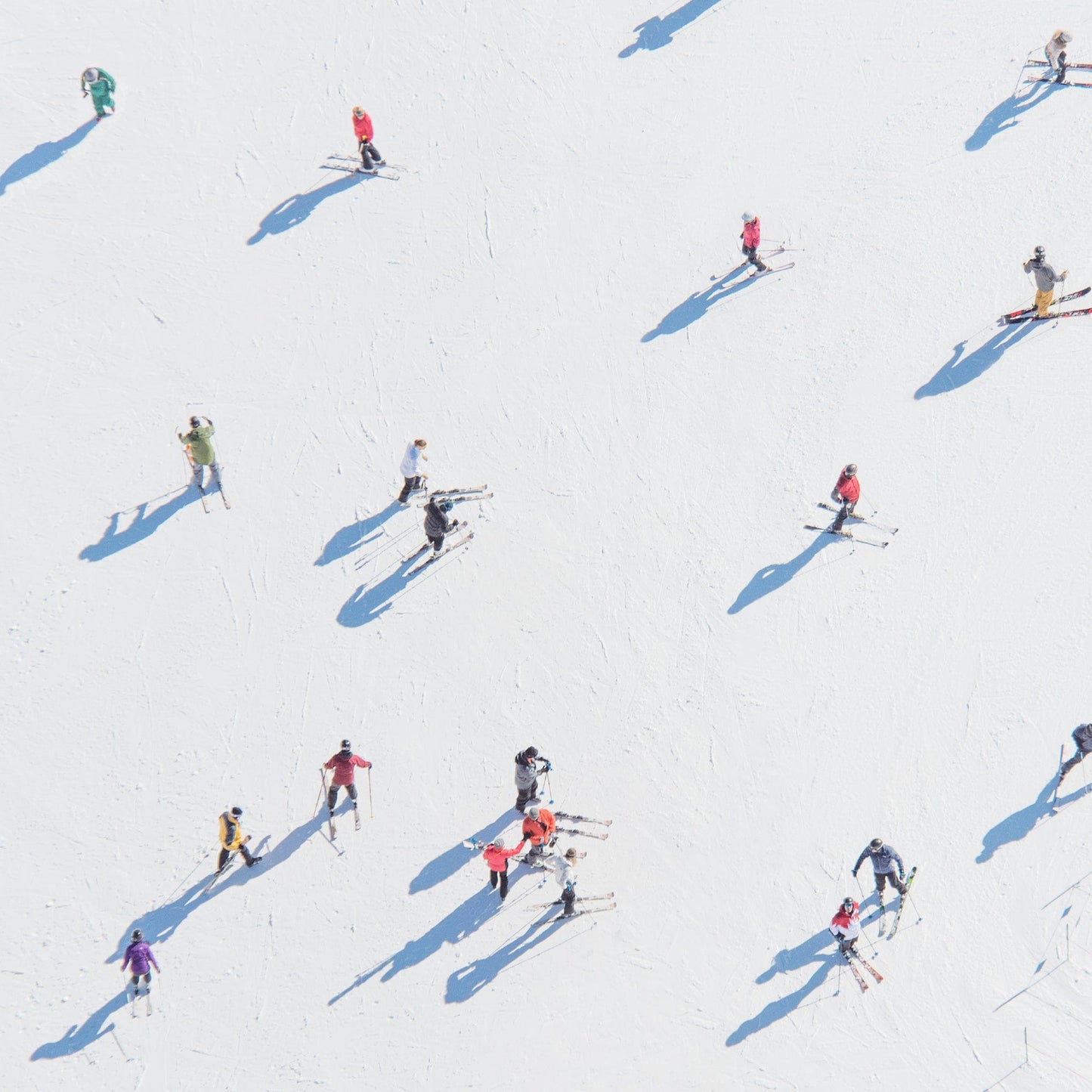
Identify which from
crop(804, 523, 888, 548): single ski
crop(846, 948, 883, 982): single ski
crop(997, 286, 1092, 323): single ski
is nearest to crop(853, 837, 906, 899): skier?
crop(846, 948, 883, 982): single ski

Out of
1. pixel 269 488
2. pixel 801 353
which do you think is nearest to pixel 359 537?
pixel 269 488

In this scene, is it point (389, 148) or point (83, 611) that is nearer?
point (83, 611)

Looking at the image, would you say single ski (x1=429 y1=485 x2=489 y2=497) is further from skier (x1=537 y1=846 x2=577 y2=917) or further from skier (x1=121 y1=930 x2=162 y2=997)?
skier (x1=121 y1=930 x2=162 y2=997)

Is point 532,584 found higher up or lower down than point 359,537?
lower down

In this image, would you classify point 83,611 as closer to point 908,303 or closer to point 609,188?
point 609,188

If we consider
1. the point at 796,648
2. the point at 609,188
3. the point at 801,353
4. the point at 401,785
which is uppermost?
the point at 609,188

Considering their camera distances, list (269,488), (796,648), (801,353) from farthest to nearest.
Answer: (801,353) → (269,488) → (796,648)

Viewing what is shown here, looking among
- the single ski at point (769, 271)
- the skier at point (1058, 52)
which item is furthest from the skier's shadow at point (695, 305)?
the skier at point (1058, 52)

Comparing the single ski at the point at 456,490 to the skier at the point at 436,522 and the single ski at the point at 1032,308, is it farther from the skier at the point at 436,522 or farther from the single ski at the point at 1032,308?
the single ski at the point at 1032,308

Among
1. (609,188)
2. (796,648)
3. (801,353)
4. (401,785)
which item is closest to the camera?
(401,785)
